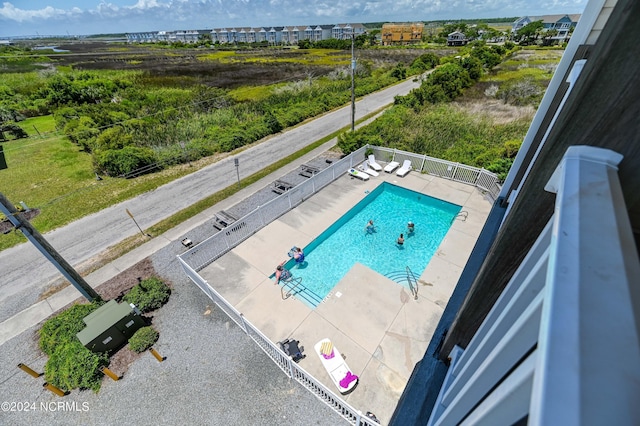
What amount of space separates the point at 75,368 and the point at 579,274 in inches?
483

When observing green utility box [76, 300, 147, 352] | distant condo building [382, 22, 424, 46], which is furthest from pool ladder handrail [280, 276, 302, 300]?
distant condo building [382, 22, 424, 46]

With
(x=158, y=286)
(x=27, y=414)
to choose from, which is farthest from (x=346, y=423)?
(x=27, y=414)

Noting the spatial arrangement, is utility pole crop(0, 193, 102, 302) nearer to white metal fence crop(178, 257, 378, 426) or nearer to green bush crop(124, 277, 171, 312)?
green bush crop(124, 277, 171, 312)

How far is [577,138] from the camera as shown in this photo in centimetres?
155

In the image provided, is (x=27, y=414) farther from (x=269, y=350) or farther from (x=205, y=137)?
(x=205, y=137)

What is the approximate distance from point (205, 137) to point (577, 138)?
2748cm

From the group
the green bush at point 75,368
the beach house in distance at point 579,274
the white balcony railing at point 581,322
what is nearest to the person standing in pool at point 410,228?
the beach house in distance at point 579,274

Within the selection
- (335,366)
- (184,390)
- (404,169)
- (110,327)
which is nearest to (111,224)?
(110,327)

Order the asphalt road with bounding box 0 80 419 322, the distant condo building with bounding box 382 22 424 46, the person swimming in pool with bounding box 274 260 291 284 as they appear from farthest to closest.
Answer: the distant condo building with bounding box 382 22 424 46
the asphalt road with bounding box 0 80 419 322
the person swimming in pool with bounding box 274 260 291 284

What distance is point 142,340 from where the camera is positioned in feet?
30.3

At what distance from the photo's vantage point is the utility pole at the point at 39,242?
766cm

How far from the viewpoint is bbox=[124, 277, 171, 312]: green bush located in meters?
10.3

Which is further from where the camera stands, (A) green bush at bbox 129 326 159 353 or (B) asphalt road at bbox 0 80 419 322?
(B) asphalt road at bbox 0 80 419 322

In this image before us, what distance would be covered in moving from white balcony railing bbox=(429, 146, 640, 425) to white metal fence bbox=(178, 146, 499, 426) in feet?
24.2
